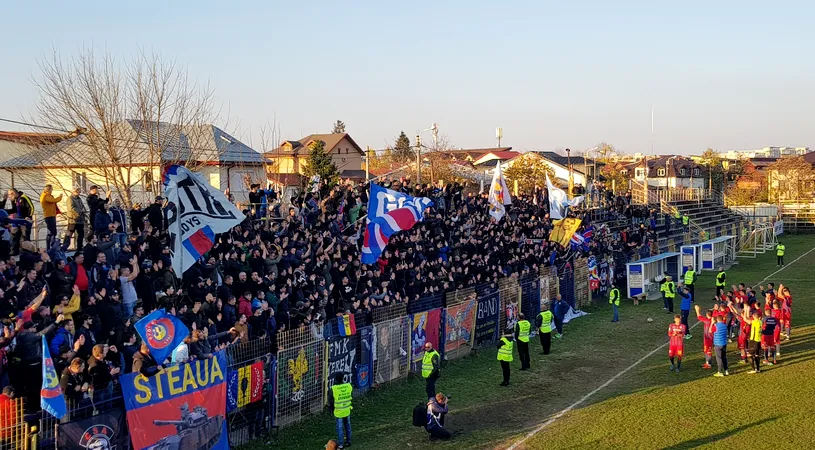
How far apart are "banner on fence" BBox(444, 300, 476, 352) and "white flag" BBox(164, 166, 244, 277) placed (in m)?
9.35

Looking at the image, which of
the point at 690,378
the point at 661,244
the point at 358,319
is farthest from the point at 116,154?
the point at 661,244

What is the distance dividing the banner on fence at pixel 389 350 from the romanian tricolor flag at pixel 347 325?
105cm

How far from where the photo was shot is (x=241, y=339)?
51.8ft

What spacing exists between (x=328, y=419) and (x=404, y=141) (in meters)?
114

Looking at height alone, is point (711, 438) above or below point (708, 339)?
below

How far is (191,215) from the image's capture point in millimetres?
14844

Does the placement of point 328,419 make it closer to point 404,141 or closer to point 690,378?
point 690,378

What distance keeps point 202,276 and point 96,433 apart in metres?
5.73

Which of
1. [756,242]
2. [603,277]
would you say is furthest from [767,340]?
[756,242]

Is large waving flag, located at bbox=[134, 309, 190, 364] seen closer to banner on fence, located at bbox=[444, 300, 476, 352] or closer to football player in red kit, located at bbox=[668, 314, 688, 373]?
banner on fence, located at bbox=[444, 300, 476, 352]

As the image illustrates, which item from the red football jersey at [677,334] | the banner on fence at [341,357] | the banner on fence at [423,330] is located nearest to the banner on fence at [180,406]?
the banner on fence at [341,357]

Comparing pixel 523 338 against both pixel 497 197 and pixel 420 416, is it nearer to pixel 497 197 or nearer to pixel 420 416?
pixel 420 416

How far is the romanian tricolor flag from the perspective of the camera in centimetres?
1808

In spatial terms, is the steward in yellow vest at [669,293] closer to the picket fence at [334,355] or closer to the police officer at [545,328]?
the picket fence at [334,355]
